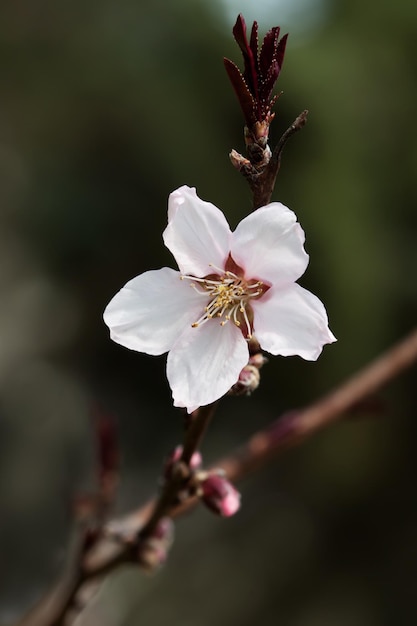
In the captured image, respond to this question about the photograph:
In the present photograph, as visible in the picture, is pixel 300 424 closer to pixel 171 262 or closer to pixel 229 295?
pixel 229 295

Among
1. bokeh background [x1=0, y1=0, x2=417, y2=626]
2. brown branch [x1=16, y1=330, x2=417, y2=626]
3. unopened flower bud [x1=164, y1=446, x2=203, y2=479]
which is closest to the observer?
unopened flower bud [x1=164, y1=446, x2=203, y2=479]

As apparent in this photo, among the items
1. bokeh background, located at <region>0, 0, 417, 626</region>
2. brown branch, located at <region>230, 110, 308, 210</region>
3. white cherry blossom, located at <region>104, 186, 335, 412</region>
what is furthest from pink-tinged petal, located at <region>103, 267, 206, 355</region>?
bokeh background, located at <region>0, 0, 417, 626</region>

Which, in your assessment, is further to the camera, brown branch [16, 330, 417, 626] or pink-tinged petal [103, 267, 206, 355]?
brown branch [16, 330, 417, 626]

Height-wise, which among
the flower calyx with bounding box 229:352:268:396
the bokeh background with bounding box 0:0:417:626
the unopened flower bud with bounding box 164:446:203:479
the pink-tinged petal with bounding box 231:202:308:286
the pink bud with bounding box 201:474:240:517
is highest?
the pink-tinged petal with bounding box 231:202:308:286

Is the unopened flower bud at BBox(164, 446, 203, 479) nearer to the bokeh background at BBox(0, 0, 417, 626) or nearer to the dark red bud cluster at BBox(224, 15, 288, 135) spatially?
the dark red bud cluster at BBox(224, 15, 288, 135)

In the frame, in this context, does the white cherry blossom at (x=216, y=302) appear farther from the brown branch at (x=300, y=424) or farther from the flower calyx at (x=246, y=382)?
the brown branch at (x=300, y=424)

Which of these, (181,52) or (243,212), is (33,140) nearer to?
(181,52)

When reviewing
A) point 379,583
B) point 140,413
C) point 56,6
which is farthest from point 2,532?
point 56,6
